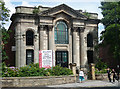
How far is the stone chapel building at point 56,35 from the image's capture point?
27.3 m

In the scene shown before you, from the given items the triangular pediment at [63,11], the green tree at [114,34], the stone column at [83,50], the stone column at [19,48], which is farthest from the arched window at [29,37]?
the green tree at [114,34]

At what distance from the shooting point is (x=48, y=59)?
19.8 metres

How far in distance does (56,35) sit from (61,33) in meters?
0.87

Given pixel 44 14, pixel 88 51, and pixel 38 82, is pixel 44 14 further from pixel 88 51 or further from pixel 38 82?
pixel 38 82

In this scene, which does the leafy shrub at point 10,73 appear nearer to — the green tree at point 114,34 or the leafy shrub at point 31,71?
the leafy shrub at point 31,71

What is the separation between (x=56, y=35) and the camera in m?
29.2

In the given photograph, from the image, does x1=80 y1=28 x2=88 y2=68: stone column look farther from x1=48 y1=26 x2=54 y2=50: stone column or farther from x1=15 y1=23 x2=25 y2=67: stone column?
x1=15 y1=23 x2=25 y2=67: stone column

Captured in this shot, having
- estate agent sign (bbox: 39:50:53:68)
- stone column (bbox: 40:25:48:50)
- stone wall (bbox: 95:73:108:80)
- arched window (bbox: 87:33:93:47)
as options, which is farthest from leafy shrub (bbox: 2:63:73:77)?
arched window (bbox: 87:33:93:47)

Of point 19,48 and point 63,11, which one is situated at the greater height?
point 63,11

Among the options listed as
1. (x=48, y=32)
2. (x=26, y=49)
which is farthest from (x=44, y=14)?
(x=26, y=49)

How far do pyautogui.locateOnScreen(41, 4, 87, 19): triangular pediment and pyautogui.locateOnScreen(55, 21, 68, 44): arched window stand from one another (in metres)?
1.67

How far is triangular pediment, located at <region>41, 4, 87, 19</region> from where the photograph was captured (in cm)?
2828

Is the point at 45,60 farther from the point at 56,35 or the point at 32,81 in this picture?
the point at 56,35

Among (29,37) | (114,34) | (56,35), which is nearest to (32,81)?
(29,37)
